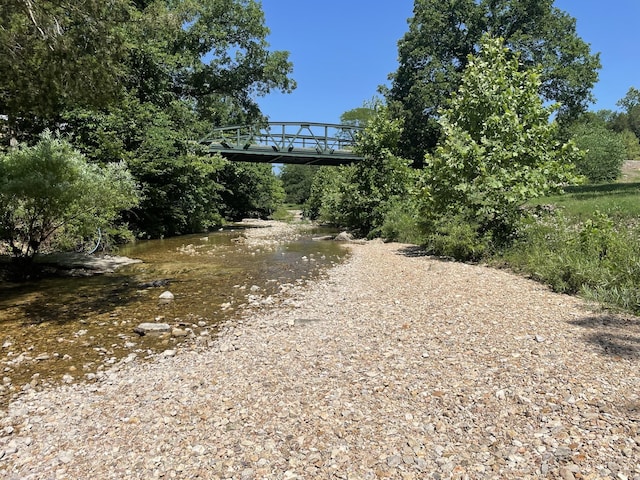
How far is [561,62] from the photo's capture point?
32.2 meters

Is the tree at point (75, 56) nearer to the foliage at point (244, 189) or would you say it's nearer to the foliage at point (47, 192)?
the foliage at point (47, 192)

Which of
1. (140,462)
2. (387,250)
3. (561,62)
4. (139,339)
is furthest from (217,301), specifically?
(561,62)

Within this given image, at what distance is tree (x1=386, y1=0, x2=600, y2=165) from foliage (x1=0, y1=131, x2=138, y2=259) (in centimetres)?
2715

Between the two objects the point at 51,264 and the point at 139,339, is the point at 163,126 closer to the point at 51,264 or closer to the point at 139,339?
the point at 51,264

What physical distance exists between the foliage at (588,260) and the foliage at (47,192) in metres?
11.2

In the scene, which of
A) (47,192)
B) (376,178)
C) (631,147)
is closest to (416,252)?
(376,178)

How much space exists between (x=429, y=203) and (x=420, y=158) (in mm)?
24706

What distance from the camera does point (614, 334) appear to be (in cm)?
534

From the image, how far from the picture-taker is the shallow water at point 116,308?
5574mm

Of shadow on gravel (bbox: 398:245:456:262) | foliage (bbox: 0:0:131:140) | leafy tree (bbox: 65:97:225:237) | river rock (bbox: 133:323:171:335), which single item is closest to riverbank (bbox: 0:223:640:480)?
river rock (bbox: 133:323:171:335)

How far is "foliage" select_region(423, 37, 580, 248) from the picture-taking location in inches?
470

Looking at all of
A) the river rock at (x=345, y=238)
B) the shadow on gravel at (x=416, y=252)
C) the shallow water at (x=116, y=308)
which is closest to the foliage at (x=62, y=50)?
the shallow water at (x=116, y=308)

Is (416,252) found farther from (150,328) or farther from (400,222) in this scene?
(150,328)

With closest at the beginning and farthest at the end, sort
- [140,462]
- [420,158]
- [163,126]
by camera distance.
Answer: [140,462] → [163,126] → [420,158]
